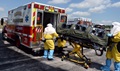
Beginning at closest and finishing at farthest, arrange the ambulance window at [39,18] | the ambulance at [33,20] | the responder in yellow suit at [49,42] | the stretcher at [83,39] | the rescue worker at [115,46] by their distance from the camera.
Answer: the rescue worker at [115,46], the stretcher at [83,39], the responder in yellow suit at [49,42], the ambulance at [33,20], the ambulance window at [39,18]

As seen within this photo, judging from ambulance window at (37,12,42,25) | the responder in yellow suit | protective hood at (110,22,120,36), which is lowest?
the responder in yellow suit

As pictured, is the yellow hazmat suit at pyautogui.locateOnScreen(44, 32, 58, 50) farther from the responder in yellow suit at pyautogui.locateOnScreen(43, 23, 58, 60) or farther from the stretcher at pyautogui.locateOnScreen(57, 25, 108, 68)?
the stretcher at pyautogui.locateOnScreen(57, 25, 108, 68)

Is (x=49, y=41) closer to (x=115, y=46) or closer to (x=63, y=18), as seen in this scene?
(x=63, y=18)

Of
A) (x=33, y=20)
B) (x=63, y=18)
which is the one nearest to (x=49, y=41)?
(x=33, y=20)

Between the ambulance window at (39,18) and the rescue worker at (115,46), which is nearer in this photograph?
the rescue worker at (115,46)

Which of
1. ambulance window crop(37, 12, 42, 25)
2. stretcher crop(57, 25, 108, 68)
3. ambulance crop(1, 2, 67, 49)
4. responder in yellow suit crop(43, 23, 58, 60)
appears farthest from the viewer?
ambulance window crop(37, 12, 42, 25)

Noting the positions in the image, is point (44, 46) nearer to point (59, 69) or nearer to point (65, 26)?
point (65, 26)

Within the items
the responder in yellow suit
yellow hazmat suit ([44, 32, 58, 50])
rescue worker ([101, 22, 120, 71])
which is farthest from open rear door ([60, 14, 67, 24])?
rescue worker ([101, 22, 120, 71])

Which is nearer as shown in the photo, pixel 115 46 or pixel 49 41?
pixel 115 46

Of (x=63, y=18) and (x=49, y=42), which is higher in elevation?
(x=63, y=18)

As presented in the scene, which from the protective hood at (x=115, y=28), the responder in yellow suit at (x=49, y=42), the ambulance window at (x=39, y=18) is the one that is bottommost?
the responder in yellow suit at (x=49, y=42)

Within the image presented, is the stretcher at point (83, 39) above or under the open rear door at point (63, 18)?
under

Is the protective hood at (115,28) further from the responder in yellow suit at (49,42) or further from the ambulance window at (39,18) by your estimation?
the ambulance window at (39,18)

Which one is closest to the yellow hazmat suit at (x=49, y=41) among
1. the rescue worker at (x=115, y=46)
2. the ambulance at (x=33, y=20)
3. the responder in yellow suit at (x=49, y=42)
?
the responder in yellow suit at (x=49, y=42)
